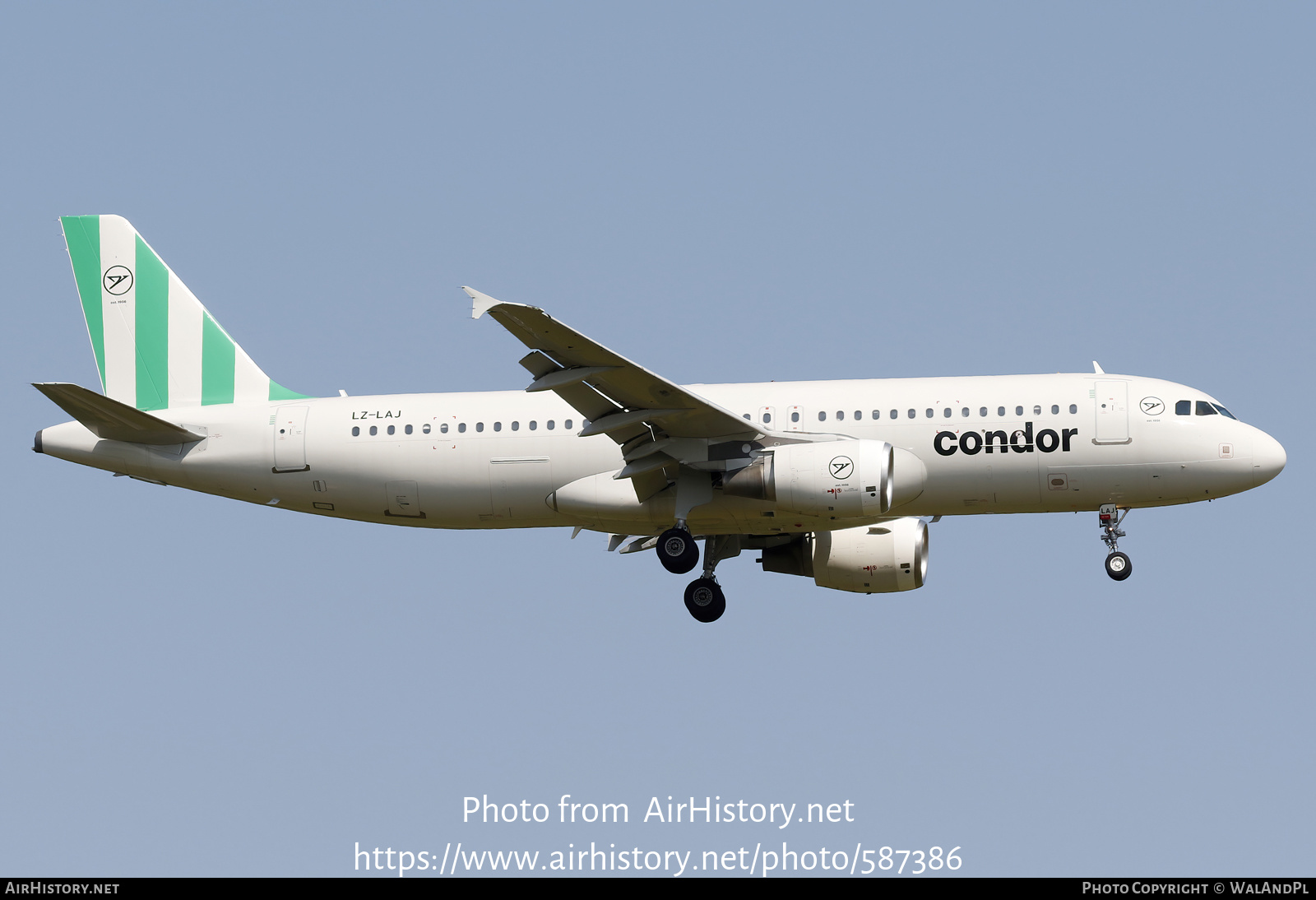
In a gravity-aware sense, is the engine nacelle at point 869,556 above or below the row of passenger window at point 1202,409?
below

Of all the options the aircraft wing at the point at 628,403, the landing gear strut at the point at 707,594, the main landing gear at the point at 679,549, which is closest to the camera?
the aircraft wing at the point at 628,403

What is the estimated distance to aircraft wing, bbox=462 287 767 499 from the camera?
30188 millimetres

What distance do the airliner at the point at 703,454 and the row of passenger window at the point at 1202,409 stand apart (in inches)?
2.1

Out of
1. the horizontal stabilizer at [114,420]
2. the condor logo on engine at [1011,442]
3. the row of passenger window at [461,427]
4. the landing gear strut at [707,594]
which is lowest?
the landing gear strut at [707,594]

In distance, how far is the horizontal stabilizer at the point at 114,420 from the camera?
1337 inches

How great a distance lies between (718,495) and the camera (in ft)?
110

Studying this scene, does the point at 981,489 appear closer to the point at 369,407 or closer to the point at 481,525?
the point at 481,525

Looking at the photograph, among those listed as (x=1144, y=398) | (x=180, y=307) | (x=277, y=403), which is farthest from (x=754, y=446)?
(x=180, y=307)

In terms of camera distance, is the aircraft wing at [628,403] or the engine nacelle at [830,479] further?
the engine nacelle at [830,479]

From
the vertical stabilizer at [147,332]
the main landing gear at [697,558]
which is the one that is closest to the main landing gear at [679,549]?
the main landing gear at [697,558]

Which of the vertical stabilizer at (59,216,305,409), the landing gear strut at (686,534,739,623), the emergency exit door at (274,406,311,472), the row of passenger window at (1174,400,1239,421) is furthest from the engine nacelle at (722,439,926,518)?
the vertical stabilizer at (59,216,305,409)

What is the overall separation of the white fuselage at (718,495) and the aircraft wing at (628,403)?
884 millimetres

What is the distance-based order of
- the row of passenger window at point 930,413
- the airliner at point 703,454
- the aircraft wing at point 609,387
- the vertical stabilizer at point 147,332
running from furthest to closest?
the vertical stabilizer at point 147,332
the row of passenger window at point 930,413
the airliner at point 703,454
the aircraft wing at point 609,387

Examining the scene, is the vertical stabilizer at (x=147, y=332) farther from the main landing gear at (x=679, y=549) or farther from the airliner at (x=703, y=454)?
the main landing gear at (x=679, y=549)
